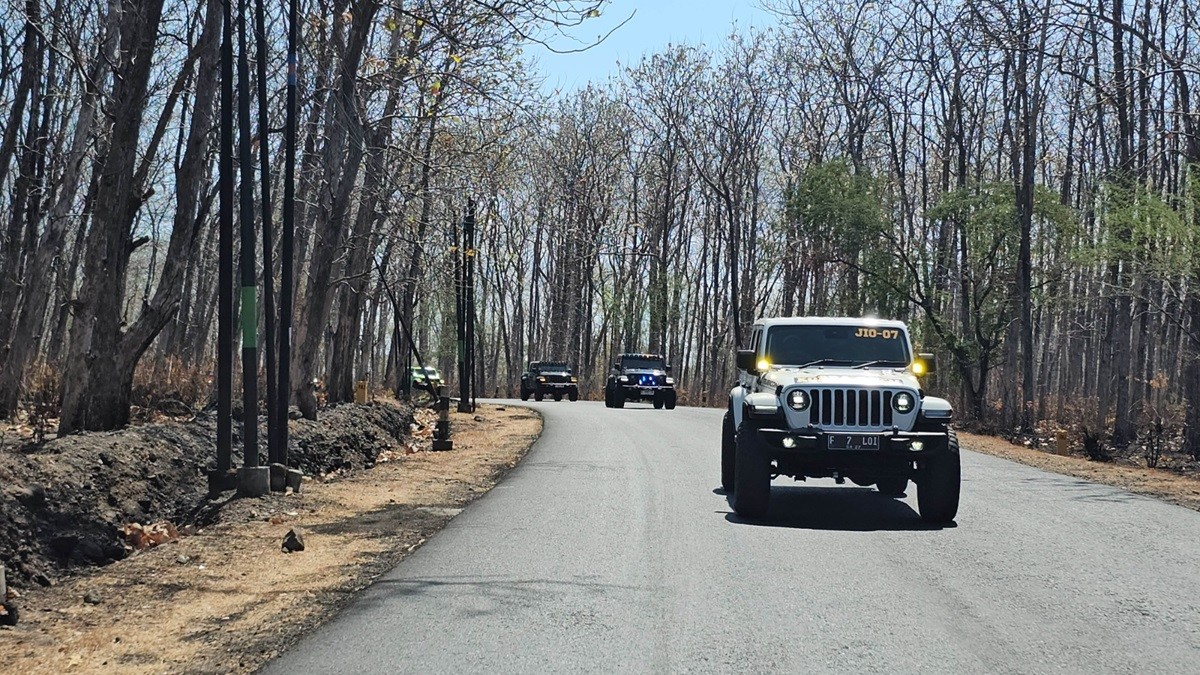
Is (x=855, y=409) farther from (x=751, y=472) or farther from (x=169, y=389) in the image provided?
(x=169, y=389)

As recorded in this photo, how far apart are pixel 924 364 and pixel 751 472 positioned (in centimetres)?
240

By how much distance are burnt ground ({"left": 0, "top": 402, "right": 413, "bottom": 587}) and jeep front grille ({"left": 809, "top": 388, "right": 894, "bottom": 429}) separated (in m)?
6.24

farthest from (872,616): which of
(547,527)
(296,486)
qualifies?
(296,486)

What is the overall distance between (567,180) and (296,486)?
180 ft

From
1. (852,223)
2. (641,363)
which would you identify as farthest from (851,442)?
(641,363)

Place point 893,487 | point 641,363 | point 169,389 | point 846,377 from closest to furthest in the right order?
1. point 846,377
2. point 893,487
3. point 169,389
4. point 641,363

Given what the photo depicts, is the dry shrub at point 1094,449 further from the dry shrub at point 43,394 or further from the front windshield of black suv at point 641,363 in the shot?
the front windshield of black suv at point 641,363

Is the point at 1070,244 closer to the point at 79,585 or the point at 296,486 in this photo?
the point at 296,486

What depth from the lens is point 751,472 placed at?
1253 cm

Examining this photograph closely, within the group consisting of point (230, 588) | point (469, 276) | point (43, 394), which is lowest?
point (230, 588)

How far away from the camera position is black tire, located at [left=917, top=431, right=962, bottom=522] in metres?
12.4

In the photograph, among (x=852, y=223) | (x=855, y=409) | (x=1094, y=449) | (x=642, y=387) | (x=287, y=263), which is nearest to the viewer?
(x=855, y=409)

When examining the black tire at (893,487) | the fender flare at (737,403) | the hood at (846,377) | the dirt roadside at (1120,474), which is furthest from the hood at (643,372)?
the hood at (846,377)

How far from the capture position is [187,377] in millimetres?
27391
